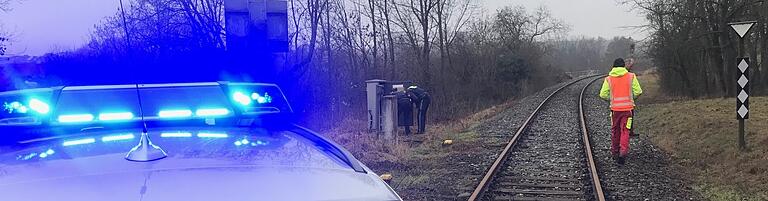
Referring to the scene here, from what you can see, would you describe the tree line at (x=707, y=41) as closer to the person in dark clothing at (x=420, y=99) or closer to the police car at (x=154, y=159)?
the person in dark clothing at (x=420, y=99)

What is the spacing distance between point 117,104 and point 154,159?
5.83 ft

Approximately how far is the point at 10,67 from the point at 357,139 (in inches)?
418

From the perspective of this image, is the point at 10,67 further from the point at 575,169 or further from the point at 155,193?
the point at 155,193

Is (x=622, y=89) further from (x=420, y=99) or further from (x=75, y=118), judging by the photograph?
(x=75, y=118)

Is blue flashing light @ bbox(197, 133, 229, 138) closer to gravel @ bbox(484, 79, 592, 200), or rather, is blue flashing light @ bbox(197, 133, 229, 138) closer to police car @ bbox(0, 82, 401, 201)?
police car @ bbox(0, 82, 401, 201)

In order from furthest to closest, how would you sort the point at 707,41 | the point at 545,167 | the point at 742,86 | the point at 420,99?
the point at 707,41 < the point at 420,99 < the point at 742,86 < the point at 545,167

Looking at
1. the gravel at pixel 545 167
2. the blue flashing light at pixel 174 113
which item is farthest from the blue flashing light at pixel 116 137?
the gravel at pixel 545 167

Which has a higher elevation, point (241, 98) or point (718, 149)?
point (241, 98)

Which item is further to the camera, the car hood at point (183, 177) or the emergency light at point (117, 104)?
the emergency light at point (117, 104)

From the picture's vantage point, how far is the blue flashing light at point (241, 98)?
168 inches

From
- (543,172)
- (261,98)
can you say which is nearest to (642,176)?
(543,172)

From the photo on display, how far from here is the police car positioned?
1.72 metres

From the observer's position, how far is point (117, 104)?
3549 mm

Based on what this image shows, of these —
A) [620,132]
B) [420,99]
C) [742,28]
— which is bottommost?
[620,132]
